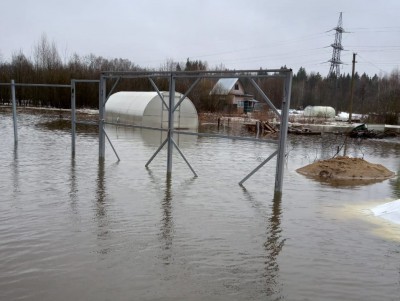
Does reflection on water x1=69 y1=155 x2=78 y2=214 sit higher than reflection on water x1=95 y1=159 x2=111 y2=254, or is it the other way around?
reflection on water x1=69 y1=155 x2=78 y2=214

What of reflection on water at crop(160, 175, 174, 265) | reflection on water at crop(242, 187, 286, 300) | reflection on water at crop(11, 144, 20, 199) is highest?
reflection on water at crop(11, 144, 20, 199)

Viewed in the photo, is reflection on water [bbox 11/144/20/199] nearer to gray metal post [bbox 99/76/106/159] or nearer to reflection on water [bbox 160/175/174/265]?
gray metal post [bbox 99/76/106/159]

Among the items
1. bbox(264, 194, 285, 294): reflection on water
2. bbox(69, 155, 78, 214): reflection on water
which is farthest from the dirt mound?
bbox(69, 155, 78, 214): reflection on water

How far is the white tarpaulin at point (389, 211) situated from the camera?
663 cm

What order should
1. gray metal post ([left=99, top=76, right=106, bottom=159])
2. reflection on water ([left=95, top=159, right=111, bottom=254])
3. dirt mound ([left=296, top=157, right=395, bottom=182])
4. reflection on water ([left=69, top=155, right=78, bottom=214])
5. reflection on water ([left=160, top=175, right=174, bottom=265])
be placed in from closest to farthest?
reflection on water ([left=160, top=175, right=174, bottom=265])
reflection on water ([left=95, top=159, right=111, bottom=254])
reflection on water ([left=69, top=155, right=78, bottom=214])
dirt mound ([left=296, top=157, right=395, bottom=182])
gray metal post ([left=99, top=76, right=106, bottom=159])

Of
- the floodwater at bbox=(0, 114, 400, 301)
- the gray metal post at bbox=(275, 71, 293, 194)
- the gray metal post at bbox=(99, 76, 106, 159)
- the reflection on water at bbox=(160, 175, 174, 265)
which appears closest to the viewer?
the floodwater at bbox=(0, 114, 400, 301)

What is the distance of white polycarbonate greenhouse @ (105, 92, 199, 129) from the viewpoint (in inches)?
1025

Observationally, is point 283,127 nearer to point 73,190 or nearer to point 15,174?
point 73,190

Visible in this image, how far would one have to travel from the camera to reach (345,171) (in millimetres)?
11109

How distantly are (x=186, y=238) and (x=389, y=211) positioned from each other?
12.6 feet

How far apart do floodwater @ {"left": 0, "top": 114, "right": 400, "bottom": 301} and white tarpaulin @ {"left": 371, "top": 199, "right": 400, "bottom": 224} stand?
21cm

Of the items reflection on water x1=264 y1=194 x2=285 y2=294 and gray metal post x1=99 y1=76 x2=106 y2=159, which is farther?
gray metal post x1=99 y1=76 x2=106 y2=159

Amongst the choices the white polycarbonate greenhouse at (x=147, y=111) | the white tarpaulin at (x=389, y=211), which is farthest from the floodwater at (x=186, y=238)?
the white polycarbonate greenhouse at (x=147, y=111)

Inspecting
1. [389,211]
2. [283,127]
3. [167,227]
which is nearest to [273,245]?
[167,227]
